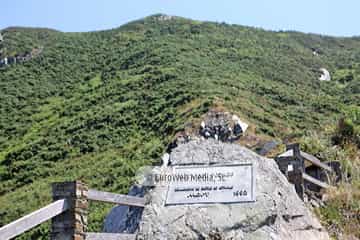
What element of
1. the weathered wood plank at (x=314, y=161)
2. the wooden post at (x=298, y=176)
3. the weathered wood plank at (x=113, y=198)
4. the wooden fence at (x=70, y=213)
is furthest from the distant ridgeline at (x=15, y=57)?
the wooden fence at (x=70, y=213)

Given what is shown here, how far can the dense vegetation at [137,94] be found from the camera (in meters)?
33.7

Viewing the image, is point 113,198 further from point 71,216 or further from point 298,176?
point 298,176

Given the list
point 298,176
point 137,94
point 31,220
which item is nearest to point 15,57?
point 137,94

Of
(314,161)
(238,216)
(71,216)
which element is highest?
(71,216)

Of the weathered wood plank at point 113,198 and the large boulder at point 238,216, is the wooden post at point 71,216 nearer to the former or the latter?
the weathered wood plank at point 113,198

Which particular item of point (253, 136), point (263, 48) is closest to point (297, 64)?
point (263, 48)

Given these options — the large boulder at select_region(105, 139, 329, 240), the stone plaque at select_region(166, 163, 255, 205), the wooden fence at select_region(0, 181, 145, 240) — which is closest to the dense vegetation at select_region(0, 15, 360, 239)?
the large boulder at select_region(105, 139, 329, 240)

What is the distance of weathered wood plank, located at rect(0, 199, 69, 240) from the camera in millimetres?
5402

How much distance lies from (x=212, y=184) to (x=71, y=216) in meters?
2.07

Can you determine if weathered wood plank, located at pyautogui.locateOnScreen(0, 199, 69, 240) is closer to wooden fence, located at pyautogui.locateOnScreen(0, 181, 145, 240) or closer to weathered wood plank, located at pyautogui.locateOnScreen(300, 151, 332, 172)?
wooden fence, located at pyautogui.locateOnScreen(0, 181, 145, 240)

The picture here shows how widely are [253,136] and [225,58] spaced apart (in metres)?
27.3

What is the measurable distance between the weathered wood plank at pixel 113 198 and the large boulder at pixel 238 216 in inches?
6.0

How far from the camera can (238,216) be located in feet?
24.9

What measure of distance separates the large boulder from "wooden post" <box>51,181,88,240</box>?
1.10 m
